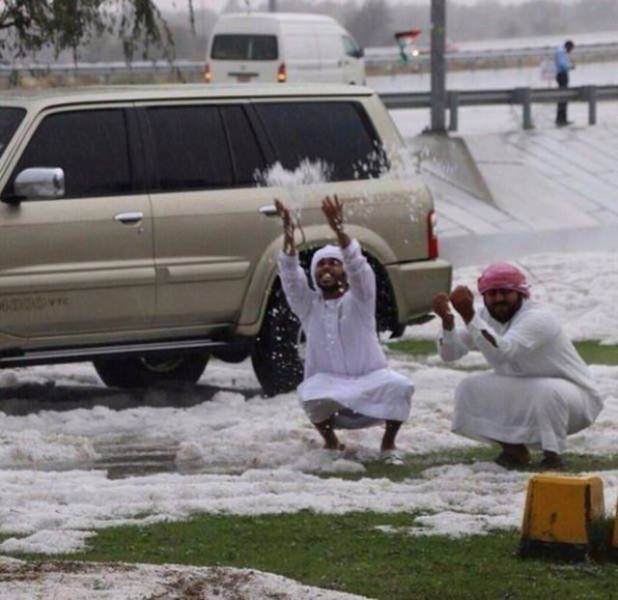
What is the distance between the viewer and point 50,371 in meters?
15.7

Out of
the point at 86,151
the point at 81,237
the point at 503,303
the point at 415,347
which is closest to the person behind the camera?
the point at 503,303

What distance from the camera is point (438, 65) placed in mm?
31812

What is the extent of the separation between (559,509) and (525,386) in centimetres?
256

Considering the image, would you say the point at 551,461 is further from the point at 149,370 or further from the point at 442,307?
the point at 149,370

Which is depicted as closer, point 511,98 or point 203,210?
point 203,210

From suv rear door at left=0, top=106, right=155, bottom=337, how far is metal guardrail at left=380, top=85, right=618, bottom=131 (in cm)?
1848

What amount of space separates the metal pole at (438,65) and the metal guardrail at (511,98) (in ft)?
2.24

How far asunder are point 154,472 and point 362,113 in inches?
162

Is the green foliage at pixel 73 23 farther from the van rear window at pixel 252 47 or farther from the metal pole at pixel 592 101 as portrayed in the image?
the van rear window at pixel 252 47

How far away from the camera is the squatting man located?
1129 centimetres

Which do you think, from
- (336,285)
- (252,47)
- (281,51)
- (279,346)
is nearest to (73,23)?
(279,346)

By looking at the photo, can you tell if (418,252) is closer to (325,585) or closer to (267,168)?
(267,168)

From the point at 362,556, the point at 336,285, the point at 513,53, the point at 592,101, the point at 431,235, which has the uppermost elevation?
the point at 336,285

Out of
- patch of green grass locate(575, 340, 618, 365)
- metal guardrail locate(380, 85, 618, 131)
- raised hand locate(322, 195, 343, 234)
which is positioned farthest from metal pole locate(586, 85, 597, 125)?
raised hand locate(322, 195, 343, 234)
